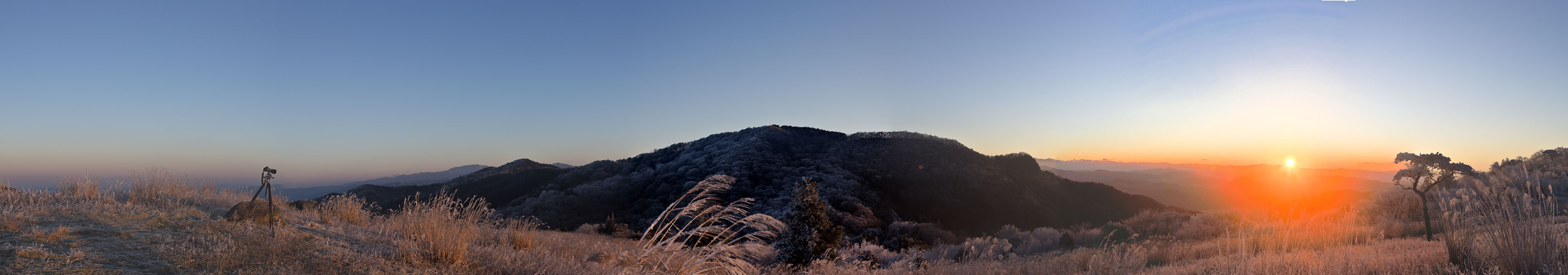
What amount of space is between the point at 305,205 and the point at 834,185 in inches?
1651

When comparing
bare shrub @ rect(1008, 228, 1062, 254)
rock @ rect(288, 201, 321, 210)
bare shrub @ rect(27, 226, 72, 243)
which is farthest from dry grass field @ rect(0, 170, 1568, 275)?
bare shrub @ rect(1008, 228, 1062, 254)

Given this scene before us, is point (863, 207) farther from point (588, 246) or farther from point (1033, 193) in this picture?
point (588, 246)

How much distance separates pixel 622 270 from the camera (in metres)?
5.17

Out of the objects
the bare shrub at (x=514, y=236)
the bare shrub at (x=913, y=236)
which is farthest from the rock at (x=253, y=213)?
the bare shrub at (x=913, y=236)

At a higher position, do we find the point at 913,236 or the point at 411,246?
the point at 411,246

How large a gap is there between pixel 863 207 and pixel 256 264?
37535 millimetres

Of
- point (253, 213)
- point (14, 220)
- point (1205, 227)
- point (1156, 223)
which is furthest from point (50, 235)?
point (1156, 223)

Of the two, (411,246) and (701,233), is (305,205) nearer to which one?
(411,246)

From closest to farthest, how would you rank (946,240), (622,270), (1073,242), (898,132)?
(622,270) → (1073,242) → (946,240) → (898,132)

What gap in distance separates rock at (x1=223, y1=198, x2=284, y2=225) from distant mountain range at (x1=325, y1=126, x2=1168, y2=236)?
30.5 metres

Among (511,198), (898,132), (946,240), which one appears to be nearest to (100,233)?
(946,240)

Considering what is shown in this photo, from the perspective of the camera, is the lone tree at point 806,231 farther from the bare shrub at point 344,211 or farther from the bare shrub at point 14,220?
the bare shrub at point 14,220

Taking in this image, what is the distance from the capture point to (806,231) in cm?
1290

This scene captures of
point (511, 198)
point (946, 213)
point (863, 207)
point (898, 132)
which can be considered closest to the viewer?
point (863, 207)
